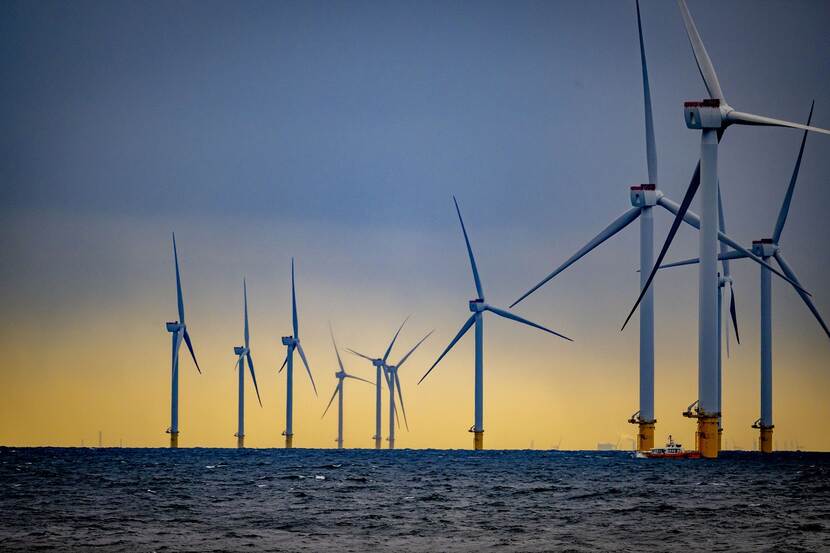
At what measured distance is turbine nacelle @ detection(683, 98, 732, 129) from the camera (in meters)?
106

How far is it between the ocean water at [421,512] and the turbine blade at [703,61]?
32.3 metres

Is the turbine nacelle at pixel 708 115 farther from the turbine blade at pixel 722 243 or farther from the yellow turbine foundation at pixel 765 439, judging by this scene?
the yellow turbine foundation at pixel 765 439

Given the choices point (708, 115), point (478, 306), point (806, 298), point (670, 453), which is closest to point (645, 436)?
point (670, 453)

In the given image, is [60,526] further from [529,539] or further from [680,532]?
[680,532]

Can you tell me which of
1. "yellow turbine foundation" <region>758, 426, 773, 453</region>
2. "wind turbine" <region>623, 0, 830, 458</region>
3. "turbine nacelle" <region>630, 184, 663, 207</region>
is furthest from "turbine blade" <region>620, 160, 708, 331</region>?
"yellow turbine foundation" <region>758, 426, 773, 453</region>

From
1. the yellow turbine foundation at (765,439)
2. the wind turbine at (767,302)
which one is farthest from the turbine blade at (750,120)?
the yellow turbine foundation at (765,439)

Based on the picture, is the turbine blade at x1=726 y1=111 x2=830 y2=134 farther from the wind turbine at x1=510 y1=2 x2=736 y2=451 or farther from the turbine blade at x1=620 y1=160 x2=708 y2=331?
the wind turbine at x1=510 y1=2 x2=736 y2=451

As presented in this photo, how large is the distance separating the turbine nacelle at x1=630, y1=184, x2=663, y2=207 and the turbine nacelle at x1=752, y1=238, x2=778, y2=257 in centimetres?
3403

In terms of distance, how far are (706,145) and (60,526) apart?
209 ft

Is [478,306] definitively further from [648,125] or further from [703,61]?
[703,61]

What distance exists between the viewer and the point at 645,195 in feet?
472

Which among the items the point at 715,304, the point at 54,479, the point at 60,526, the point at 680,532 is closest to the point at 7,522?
the point at 60,526

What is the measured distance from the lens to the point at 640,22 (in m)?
134

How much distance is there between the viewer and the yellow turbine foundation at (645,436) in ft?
478
